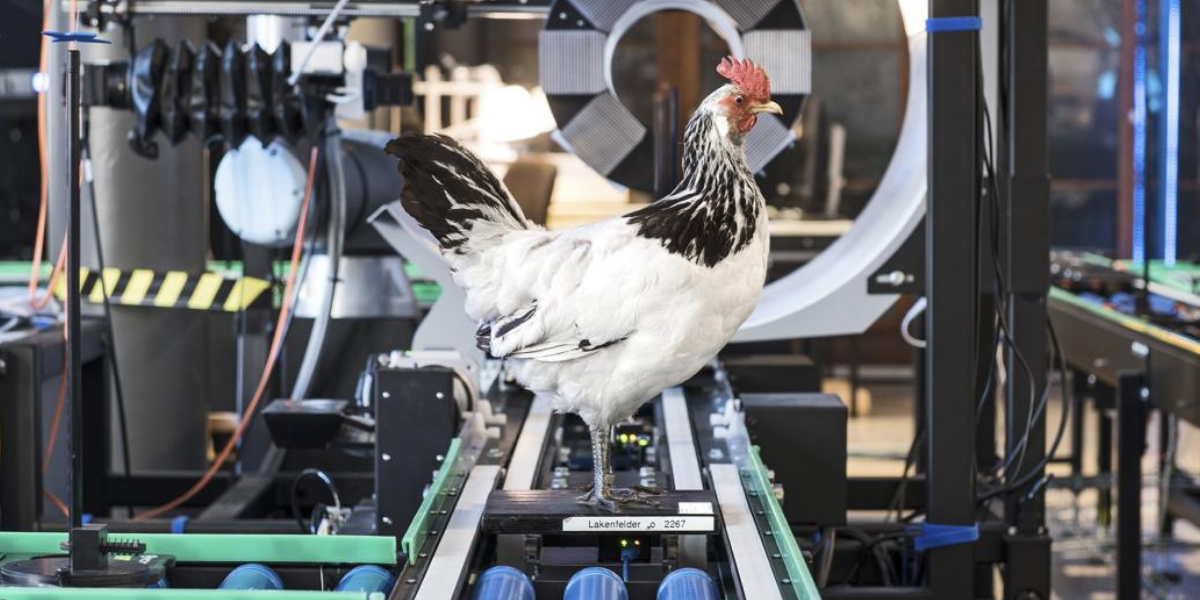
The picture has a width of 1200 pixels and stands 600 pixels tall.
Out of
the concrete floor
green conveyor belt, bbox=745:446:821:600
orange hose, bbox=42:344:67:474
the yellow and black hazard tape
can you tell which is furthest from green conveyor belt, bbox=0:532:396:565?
the concrete floor

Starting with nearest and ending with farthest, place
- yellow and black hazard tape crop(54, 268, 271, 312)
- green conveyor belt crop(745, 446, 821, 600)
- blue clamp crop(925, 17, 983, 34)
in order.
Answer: green conveyor belt crop(745, 446, 821, 600), blue clamp crop(925, 17, 983, 34), yellow and black hazard tape crop(54, 268, 271, 312)

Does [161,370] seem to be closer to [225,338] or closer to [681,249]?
[225,338]

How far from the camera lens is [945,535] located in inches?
110

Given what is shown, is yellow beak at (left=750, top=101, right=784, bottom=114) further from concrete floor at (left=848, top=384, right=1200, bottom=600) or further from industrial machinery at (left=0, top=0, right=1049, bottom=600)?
concrete floor at (left=848, top=384, right=1200, bottom=600)

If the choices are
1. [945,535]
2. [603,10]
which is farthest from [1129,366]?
[603,10]

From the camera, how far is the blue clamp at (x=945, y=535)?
277 cm

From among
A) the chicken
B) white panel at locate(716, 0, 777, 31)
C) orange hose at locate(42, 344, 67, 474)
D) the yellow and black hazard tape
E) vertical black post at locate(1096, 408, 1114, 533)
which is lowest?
vertical black post at locate(1096, 408, 1114, 533)

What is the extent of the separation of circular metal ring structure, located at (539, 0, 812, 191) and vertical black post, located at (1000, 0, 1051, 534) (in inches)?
24.0

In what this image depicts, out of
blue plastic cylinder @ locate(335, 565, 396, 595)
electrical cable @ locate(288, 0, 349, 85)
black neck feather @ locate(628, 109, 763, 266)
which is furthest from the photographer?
electrical cable @ locate(288, 0, 349, 85)

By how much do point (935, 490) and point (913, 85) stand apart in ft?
3.62

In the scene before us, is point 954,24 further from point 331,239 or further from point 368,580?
point 331,239

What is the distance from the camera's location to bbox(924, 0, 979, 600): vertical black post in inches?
108

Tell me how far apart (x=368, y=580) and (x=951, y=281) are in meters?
1.31

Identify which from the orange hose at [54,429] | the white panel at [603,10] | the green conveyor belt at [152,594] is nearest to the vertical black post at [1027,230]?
the white panel at [603,10]
